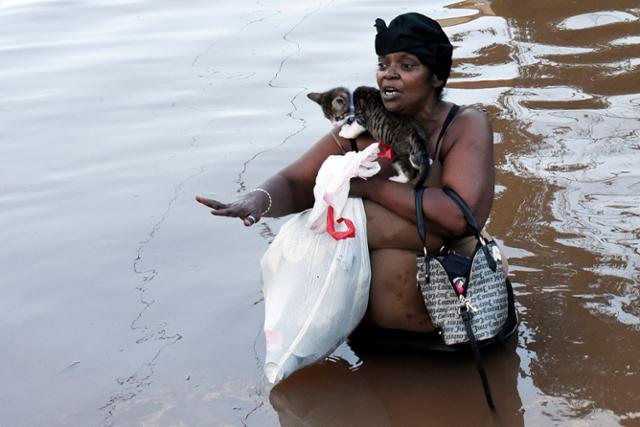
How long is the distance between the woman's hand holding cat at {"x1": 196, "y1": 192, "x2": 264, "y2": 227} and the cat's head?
0.43 m

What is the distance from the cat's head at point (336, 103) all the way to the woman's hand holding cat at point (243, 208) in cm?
43

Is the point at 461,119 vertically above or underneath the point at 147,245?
above

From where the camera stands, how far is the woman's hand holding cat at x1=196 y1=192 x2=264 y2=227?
11.3 ft

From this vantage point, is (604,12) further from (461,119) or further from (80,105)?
(461,119)

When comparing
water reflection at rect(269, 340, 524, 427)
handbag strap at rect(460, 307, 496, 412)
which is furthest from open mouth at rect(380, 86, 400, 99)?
water reflection at rect(269, 340, 524, 427)

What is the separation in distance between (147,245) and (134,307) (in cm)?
59

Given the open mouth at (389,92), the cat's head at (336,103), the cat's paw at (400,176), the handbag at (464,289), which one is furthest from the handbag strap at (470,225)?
the cat's head at (336,103)

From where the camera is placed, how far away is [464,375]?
11.9ft

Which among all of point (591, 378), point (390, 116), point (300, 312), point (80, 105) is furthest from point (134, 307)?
point (80, 105)

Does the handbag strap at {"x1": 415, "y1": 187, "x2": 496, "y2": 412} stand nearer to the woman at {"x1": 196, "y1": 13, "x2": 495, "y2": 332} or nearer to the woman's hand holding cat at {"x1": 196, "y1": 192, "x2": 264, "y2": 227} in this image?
the woman at {"x1": 196, "y1": 13, "x2": 495, "y2": 332}

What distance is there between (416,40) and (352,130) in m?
0.42

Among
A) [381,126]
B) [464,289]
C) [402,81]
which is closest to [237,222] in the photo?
[381,126]

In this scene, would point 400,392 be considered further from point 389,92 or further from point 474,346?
point 389,92

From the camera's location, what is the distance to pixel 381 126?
12.0ft
